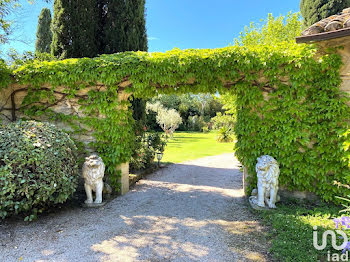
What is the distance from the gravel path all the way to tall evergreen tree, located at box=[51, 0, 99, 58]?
5.38 m

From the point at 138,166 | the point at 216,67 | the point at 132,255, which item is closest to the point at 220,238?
the point at 132,255

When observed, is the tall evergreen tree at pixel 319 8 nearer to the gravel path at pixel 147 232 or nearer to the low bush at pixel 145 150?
the low bush at pixel 145 150

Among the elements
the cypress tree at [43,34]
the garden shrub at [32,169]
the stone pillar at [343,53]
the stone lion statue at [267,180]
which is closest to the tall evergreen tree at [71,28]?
the garden shrub at [32,169]

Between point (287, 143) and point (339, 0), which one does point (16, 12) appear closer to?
point (287, 143)

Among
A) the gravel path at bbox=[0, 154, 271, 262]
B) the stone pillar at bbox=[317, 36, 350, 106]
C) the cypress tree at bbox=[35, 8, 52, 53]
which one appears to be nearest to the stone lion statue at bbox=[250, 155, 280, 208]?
the gravel path at bbox=[0, 154, 271, 262]

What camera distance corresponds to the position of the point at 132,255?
2725mm

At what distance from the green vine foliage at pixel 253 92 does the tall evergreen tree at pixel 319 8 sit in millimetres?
11127

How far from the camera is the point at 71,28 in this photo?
7.06 metres

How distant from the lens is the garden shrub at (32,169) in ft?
10.9

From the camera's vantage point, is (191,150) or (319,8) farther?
(191,150)

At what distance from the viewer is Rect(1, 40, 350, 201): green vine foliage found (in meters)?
4.09

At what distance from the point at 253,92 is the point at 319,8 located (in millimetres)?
12207
